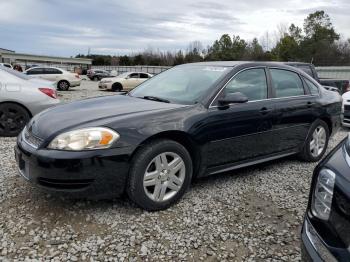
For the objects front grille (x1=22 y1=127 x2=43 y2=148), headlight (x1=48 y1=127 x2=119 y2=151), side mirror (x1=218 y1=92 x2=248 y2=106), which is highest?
side mirror (x1=218 y1=92 x2=248 y2=106)

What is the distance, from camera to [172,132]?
129 inches

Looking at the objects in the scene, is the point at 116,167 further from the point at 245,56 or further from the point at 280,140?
the point at 245,56

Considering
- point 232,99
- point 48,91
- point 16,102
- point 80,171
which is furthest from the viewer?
point 48,91

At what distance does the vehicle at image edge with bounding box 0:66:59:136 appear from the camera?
6043mm

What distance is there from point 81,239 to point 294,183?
8.59 ft

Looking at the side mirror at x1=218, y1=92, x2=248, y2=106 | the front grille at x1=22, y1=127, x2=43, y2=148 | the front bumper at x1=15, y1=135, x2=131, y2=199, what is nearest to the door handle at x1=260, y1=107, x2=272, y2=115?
the side mirror at x1=218, y1=92, x2=248, y2=106

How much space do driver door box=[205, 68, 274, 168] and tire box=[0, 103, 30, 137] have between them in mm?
4007

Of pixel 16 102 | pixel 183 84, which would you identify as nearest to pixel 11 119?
pixel 16 102

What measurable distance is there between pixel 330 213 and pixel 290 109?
2851 mm

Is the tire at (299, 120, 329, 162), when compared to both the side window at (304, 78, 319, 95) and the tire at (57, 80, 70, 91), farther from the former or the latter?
the tire at (57, 80, 70, 91)

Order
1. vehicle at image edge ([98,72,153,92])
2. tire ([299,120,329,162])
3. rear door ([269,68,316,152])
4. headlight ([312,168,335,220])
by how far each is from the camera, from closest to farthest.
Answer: headlight ([312,168,335,220]), rear door ([269,68,316,152]), tire ([299,120,329,162]), vehicle at image edge ([98,72,153,92])

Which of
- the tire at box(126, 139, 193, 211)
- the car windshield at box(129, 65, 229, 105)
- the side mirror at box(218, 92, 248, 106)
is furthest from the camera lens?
the car windshield at box(129, 65, 229, 105)

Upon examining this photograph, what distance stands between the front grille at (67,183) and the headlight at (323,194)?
1.79 m

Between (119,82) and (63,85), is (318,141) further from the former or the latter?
(63,85)
